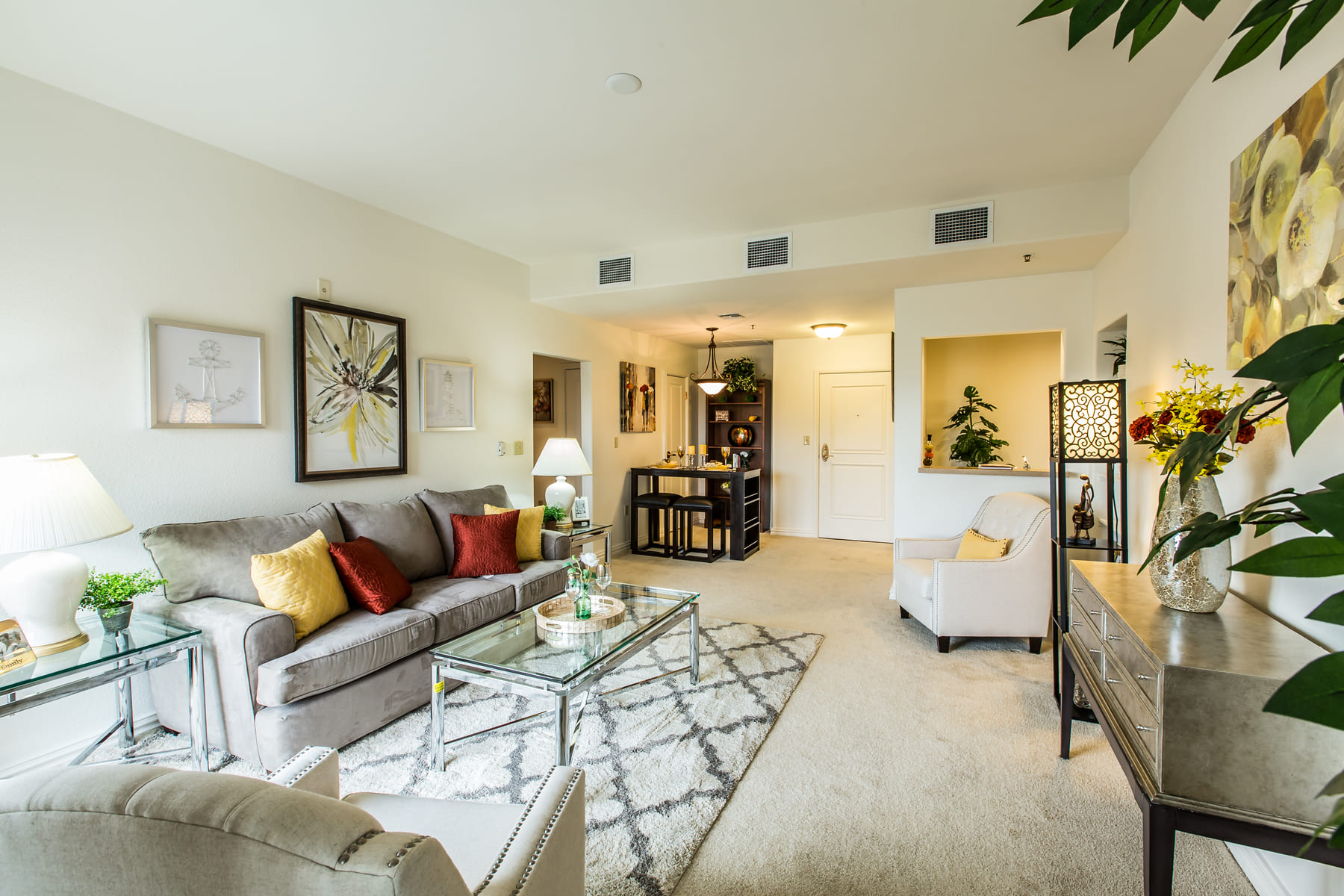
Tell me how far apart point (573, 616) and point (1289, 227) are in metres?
2.56

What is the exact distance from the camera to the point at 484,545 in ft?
11.5

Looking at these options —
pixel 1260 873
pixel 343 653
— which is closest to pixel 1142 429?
pixel 1260 873

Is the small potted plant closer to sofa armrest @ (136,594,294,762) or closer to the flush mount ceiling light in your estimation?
sofa armrest @ (136,594,294,762)

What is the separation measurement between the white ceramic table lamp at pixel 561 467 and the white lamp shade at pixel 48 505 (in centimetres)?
261

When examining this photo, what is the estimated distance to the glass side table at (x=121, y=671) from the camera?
1.86 metres

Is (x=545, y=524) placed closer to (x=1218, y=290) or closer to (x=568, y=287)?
(x=568, y=287)

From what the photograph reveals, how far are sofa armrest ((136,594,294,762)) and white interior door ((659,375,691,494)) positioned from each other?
5.01 metres

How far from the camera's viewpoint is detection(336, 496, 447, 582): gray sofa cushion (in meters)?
3.25

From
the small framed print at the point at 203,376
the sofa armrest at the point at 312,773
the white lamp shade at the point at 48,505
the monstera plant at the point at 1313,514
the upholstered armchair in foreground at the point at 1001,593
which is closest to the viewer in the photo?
the monstera plant at the point at 1313,514

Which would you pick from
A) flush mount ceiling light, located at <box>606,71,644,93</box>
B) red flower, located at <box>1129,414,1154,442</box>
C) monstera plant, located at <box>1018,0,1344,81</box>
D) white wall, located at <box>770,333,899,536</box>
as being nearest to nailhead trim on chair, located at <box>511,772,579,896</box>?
monstera plant, located at <box>1018,0,1344,81</box>

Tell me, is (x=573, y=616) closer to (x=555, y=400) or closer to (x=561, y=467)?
(x=561, y=467)

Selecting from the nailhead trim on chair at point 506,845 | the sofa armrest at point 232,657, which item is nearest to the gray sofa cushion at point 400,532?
the sofa armrest at point 232,657

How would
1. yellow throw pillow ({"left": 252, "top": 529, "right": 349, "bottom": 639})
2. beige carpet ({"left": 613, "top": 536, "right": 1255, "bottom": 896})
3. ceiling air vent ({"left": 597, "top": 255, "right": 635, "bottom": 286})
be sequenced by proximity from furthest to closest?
ceiling air vent ({"left": 597, "top": 255, "right": 635, "bottom": 286}) < yellow throw pillow ({"left": 252, "top": 529, "right": 349, "bottom": 639}) < beige carpet ({"left": 613, "top": 536, "right": 1255, "bottom": 896})

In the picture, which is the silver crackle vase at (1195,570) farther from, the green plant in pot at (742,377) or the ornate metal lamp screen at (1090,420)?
the green plant in pot at (742,377)
